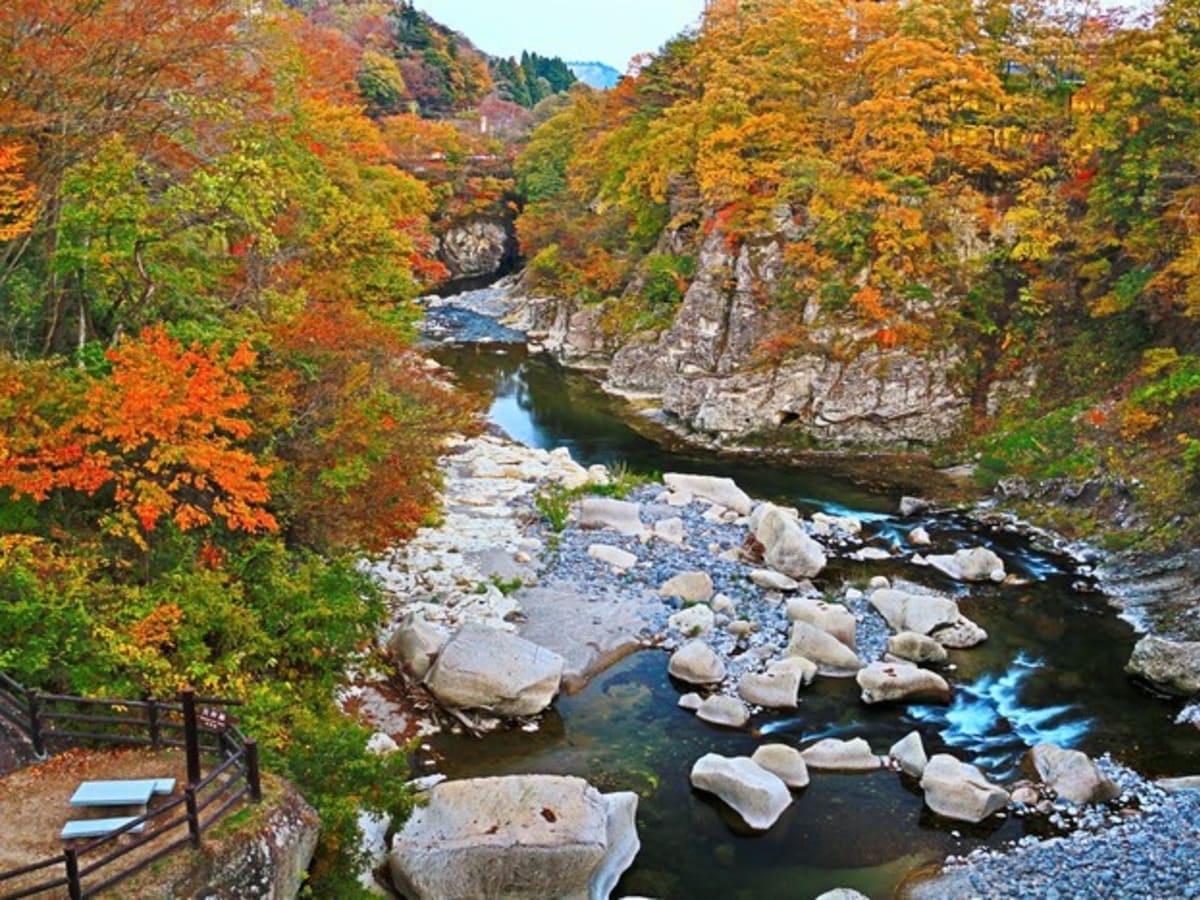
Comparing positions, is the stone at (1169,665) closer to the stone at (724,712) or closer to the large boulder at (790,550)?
the large boulder at (790,550)

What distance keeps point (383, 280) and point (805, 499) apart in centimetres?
1235

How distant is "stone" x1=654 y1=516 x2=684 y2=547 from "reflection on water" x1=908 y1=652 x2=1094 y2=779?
7323mm

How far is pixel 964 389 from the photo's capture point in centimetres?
2744

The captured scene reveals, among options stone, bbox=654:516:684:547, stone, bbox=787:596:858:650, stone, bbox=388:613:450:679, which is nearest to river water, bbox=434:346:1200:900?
stone, bbox=787:596:858:650

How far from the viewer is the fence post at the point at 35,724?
7.37 m

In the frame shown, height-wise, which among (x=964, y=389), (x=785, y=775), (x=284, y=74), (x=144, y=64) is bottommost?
(x=785, y=775)

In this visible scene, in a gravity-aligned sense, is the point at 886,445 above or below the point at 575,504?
above

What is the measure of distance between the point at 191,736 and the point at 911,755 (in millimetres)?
9549

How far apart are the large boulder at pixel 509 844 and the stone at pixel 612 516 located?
10.6m

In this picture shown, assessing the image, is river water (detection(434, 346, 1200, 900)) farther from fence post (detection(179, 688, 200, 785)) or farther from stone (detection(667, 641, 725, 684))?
fence post (detection(179, 688, 200, 785))

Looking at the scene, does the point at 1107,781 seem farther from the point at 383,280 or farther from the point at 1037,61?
the point at 1037,61

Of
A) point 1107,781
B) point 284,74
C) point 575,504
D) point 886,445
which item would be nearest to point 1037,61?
point 886,445

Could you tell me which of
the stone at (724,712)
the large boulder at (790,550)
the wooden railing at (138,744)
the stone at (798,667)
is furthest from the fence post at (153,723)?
the large boulder at (790,550)

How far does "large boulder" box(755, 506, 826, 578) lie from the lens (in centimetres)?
1867
